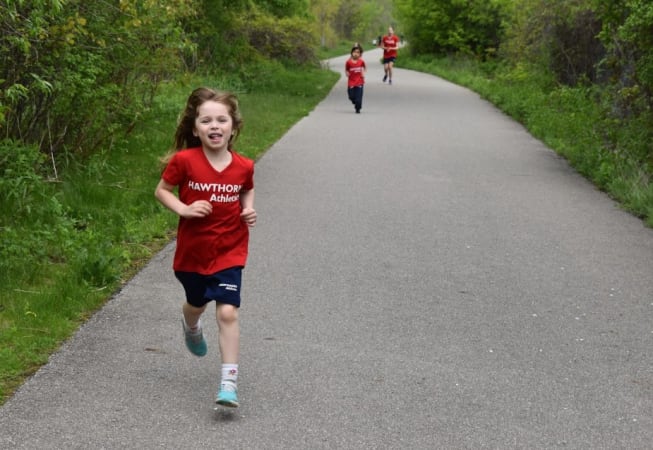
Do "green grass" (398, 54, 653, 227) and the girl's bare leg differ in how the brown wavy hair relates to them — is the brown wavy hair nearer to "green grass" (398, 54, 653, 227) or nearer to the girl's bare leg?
the girl's bare leg

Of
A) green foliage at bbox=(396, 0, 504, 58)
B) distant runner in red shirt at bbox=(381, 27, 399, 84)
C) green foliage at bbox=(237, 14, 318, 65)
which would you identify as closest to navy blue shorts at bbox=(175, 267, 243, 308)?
green foliage at bbox=(237, 14, 318, 65)

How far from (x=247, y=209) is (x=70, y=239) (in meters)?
3.39

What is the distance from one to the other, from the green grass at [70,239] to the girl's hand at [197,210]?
4.05 feet

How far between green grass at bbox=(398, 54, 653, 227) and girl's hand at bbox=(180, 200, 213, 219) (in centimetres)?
639

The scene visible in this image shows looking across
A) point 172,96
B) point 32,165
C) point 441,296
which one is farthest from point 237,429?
point 172,96

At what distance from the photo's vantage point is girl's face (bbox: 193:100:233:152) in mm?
Answer: 4648

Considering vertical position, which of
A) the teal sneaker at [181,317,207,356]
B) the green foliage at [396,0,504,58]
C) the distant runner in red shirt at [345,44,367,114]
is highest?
the teal sneaker at [181,317,207,356]

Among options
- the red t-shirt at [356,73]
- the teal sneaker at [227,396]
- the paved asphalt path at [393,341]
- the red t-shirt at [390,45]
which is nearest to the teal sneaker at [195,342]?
the paved asphalt path at [393,341]

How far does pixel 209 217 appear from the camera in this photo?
15.3 ft

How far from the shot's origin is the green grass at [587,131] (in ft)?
37.1

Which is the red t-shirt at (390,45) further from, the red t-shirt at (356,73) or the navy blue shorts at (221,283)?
the navy blue shorts at (221,283)

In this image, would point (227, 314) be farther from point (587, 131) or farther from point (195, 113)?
point (587, 131)

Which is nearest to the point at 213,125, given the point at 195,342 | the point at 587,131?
the point at 195,342

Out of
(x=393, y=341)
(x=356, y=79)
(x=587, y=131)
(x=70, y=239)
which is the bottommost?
(x=356, y=79)
